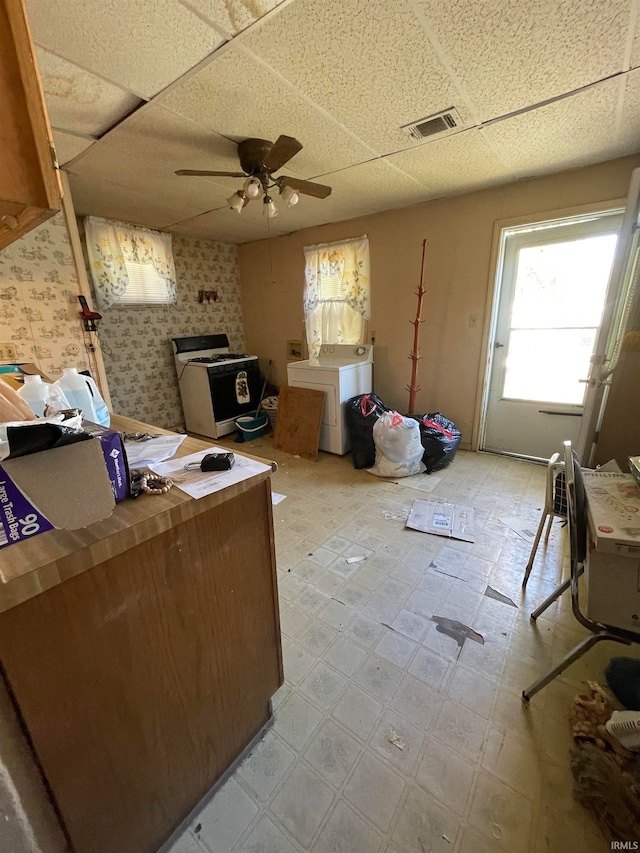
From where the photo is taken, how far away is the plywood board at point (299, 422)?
3.25 meters

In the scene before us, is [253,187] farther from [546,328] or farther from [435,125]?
[546,328]

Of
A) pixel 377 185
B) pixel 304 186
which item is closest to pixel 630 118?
pixel 377 185

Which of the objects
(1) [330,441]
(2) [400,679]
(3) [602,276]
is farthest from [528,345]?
(2) [400,679]

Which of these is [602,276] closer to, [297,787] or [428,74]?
[428,74]

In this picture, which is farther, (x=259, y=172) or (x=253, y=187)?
(x=259, y=172)

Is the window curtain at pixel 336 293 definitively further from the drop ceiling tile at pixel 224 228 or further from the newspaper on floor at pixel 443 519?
the newspaper on floor at pixel 443 519

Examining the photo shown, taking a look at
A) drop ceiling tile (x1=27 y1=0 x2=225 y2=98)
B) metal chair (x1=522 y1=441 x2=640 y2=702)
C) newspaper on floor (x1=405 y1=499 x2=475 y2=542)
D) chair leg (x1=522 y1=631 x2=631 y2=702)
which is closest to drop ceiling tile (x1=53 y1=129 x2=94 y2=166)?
drop ceiling tile (x1=27 y1=0 x2=225 y2=98)

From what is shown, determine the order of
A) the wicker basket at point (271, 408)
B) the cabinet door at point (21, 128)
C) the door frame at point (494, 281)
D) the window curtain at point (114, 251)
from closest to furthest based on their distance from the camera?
the cabinet door at point (21, 128) < the door frame at point (494, 281) < the window curtain at point (114, 251) < the wicker basket at point (271, 408)

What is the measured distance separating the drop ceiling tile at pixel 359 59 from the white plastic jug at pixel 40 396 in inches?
54.6

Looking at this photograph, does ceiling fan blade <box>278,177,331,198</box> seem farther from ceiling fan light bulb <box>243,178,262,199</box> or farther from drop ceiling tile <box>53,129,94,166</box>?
drop ceiling tile <box>53,129,94,166</box>

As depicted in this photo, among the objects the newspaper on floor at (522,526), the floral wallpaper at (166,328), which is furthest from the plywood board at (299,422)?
the newspaper on floor at (522,526)

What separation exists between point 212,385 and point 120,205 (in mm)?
1718

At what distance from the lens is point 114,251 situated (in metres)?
3.32

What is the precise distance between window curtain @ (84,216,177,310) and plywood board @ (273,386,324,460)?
6.37 ft
